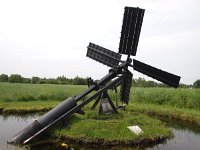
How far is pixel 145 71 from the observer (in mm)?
19906

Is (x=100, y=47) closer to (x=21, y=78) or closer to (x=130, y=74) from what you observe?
(x=130, y=74)

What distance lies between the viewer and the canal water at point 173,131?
52.7 feet

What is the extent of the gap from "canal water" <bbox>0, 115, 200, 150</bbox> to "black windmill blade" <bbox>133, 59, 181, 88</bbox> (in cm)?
296

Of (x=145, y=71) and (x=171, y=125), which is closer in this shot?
(x=145, y=71)

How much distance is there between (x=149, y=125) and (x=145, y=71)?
328 cm

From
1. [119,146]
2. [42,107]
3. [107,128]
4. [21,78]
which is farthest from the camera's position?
[21,78]

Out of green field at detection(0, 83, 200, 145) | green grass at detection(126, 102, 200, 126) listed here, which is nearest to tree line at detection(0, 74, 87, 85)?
green field at detection(0, 83, 200, 145)

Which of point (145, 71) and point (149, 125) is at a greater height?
point (145, 71)

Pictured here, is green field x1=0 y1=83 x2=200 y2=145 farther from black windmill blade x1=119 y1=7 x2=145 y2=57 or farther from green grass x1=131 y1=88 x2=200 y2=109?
black windmill blade x1=119 y1=7 x2=145 y2=57

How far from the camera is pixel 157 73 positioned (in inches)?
786

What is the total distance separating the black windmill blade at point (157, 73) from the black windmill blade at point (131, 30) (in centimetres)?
91

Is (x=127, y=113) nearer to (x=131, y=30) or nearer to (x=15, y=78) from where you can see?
(x=131, y=30)

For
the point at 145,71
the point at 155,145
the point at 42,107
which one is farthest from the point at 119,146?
the point at 42,107

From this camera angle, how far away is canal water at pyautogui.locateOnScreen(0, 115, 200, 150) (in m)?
16.1
